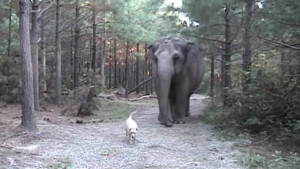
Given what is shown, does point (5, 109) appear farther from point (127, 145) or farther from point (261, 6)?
point (261, 6)

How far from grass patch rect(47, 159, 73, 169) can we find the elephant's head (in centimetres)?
431

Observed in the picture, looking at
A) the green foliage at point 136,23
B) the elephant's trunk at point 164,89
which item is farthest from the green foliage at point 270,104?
the green foliage at point 136,23

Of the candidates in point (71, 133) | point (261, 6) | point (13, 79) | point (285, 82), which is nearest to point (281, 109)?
point (285, 82)

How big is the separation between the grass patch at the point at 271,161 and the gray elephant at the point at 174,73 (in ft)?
12.5

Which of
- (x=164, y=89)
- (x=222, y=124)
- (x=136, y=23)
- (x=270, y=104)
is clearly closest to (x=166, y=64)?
(x=164, y=89)

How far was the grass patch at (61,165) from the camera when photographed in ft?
18.3

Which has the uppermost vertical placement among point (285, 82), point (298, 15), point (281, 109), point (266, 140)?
point (298, 15)

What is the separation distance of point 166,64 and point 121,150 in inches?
150

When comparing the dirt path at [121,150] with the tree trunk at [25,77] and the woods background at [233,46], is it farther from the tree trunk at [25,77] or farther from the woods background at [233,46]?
the woods background at [233,46]

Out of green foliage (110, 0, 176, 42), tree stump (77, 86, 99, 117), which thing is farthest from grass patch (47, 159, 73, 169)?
green foliage (110, 0, 176, 42)

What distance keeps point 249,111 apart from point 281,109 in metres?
0.84

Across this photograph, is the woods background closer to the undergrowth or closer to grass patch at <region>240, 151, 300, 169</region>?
the undergrowth

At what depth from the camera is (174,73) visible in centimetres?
1049

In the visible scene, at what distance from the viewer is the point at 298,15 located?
21.9ft
